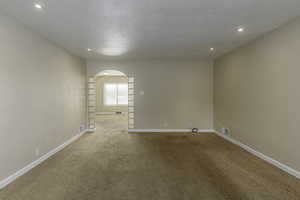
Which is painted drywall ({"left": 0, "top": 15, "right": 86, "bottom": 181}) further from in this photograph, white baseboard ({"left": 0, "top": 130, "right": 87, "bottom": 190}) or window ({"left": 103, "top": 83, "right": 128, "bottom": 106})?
window ({"left": 103, "top": 83, "right": 128, "bottom": 106})

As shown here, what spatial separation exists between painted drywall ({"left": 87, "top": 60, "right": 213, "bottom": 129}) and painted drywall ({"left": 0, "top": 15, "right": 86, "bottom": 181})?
5.83 feet

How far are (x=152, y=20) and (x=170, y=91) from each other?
120 inches

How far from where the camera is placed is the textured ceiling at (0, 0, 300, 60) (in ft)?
6.08

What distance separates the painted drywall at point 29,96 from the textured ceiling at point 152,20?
0.32m

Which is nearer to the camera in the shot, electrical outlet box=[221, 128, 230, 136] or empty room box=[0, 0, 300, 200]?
empty room box=[0, 0, 300, 200]

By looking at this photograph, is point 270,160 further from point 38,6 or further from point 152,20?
point 38,6

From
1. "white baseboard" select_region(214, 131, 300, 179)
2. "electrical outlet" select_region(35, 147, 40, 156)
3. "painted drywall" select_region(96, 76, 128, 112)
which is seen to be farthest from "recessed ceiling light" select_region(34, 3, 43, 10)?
"painted drywall" select_region(96, 76, 128, 112)

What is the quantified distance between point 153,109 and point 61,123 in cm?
288

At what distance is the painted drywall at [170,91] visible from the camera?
16.4ft

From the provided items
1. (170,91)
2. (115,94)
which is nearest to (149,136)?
(170,91)

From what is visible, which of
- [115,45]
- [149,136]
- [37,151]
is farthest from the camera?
[149,136]

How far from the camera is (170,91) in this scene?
5016mm

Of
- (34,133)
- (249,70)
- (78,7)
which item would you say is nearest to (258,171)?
(249,70)

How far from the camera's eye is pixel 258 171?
8.06ft
